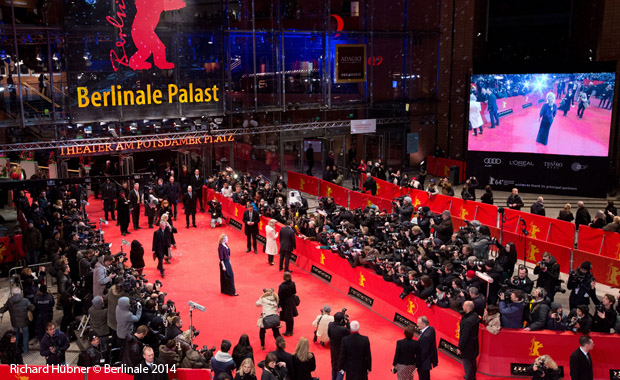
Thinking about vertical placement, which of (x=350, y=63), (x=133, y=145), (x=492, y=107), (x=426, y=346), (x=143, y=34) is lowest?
(x=426, y=346)

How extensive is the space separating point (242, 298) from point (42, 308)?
4.58 metres

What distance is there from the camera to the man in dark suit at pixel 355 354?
383 inches

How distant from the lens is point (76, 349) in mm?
12508

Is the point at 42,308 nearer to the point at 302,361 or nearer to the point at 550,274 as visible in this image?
the point at 302,361

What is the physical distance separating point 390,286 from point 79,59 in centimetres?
1550

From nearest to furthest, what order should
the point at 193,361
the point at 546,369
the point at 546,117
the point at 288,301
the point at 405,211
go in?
the point at 546,369, the point at 193,361, the point at 288,301, the point at 405,211, the point at 546,117

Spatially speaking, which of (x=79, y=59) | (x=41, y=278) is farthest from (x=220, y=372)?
(x=79, y=59)

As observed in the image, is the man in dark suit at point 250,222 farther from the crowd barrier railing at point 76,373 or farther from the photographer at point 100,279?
the crowd barrier railing at point 76,373

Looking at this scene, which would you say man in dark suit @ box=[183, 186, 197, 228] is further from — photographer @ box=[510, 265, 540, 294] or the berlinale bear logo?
photographer @ box=[510, 265, 540, 294]

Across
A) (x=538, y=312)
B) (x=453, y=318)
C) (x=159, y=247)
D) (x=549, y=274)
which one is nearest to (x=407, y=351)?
(x=453, y=318)

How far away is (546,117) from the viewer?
83.7 feet

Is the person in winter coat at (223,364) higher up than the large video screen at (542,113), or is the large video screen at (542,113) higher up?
the large video screen at (542,113)

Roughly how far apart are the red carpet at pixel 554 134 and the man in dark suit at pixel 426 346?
18021 mm

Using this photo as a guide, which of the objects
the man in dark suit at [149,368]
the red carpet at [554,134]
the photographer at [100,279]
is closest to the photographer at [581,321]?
the man in dark suit at [149,368]
